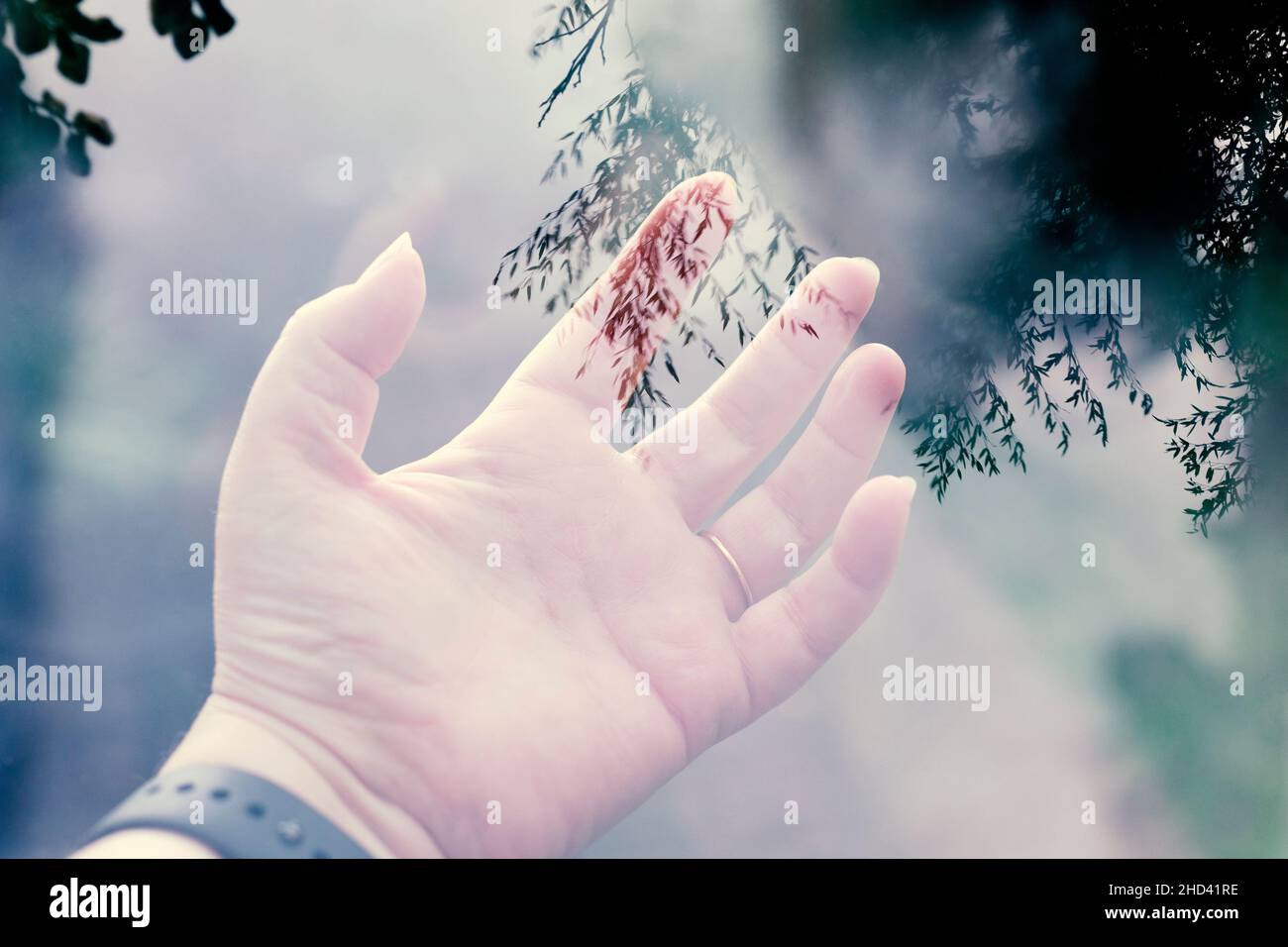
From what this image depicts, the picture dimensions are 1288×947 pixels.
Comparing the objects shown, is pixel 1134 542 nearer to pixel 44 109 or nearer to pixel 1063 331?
pixel 1063 331

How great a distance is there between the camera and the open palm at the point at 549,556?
56.9 inches

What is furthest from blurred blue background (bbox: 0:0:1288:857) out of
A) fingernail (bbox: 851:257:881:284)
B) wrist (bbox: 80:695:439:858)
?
wrist (bbox: 80:695:439:858)

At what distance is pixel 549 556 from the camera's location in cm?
158

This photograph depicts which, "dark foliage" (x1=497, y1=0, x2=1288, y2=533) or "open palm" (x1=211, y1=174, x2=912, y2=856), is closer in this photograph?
"open palm" (x1=211, y1=174, x2=912, y2=856)

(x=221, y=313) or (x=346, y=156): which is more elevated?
(x=346, y=156)

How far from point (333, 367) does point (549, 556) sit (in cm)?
47

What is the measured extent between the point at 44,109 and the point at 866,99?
4.72 feet

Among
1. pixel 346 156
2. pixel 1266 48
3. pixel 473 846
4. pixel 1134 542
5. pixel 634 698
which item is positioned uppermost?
pixel 1266 48

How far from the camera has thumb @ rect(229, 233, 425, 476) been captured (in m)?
1.42

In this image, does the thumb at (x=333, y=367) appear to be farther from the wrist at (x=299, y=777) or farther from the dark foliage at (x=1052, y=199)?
the wrist at (x=299, y=777)

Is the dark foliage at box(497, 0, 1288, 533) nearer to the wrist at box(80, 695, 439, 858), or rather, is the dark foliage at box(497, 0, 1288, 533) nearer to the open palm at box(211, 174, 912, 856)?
the open palm at box(211, 174, 912, 856)

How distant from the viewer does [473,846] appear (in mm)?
1487

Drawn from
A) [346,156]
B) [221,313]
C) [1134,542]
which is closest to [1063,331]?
[1134,542]

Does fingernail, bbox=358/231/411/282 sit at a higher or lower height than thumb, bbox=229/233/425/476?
higher
